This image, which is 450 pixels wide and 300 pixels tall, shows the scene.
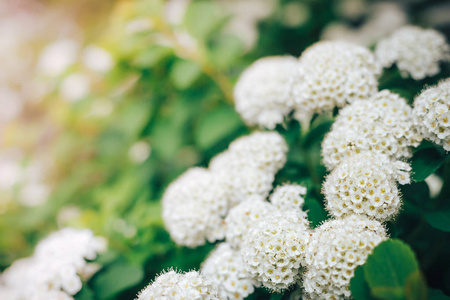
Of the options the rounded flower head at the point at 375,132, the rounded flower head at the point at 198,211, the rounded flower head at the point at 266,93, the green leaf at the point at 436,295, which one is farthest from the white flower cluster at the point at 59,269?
the green leaf at the point at 436,295

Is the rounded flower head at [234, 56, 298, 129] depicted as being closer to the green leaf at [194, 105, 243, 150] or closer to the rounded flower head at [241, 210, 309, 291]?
the green leaf at [194, 105, 243, 150]

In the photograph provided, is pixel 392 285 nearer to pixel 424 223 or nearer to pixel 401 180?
pixel 401 180

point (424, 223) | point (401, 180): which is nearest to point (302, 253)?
point (401, 180)

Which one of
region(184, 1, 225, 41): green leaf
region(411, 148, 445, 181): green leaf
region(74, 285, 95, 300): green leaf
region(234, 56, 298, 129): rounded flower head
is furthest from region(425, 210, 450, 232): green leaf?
region(184, 1, 225, 41): green leaf

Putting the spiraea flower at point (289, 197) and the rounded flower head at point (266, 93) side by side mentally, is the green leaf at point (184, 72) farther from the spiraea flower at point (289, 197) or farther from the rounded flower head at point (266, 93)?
the spiraea flower at point (289, 197)

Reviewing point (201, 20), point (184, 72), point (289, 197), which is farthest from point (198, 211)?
point (201, 20)
